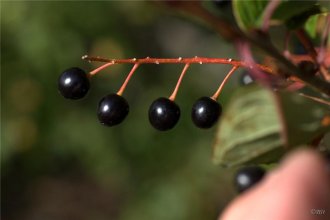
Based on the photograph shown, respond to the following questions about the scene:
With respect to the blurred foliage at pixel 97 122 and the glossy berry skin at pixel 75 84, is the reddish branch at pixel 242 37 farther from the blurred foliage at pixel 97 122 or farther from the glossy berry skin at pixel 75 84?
the blurred foliage at pixel 97 122

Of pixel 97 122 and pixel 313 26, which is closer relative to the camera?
pixel 313 26

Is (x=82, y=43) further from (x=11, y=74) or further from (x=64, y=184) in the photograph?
(x=64, y=184)

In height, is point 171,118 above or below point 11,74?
below

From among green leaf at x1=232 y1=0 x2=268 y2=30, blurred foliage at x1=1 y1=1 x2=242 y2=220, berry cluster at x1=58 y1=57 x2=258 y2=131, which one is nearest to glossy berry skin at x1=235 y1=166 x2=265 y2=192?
berry cluster at x1=58 y1=57 x2=258 y2=131

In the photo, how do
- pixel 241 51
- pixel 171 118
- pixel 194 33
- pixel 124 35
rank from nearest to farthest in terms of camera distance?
pixel 241 51 → pixel 171 118 → pixel 124 35 → pixel 194 33

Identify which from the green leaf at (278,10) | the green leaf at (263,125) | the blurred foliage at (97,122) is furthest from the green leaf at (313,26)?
the blurred foliage at (97,122)

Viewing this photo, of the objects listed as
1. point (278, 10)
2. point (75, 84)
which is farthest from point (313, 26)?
point (75, 84)

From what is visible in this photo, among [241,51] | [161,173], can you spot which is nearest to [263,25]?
[241,51]

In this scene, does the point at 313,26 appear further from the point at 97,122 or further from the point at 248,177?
the point at 97,122
